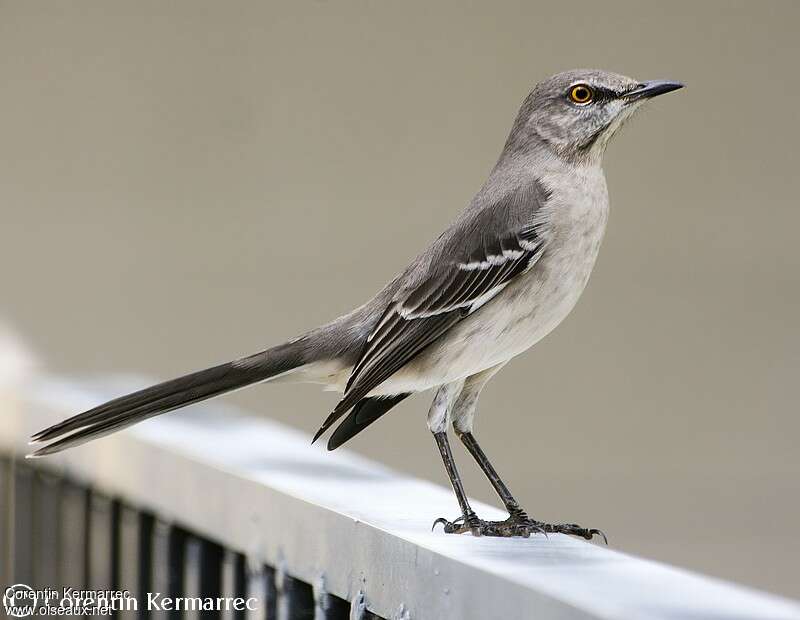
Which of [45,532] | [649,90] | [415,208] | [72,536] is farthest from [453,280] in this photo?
[415,208]

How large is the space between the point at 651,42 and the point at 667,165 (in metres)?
0.60

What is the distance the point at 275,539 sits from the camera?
1.73 metres

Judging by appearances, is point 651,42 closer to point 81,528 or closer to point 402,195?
point 402,195

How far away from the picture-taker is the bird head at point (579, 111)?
1.97 meters

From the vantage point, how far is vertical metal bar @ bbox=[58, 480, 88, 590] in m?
2.28

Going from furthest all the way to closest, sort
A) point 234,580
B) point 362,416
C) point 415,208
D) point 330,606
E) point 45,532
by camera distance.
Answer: point 415,208 → point 45,532 → point 362,416 → point 234,580 → point 330,606

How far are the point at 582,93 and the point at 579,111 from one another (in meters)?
0.03

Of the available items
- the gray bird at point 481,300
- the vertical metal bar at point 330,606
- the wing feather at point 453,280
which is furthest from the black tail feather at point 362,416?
the vertical metal bar at point 330,606

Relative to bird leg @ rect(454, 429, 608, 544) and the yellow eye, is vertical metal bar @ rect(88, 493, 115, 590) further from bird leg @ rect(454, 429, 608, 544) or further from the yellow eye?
the yellow eye

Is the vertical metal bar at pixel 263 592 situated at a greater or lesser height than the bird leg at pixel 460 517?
lesser

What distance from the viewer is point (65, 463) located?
245 cm

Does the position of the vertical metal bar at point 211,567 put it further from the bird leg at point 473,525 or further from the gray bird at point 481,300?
the bird leg at point 473,525

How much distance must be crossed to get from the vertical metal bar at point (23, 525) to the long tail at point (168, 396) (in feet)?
2.47

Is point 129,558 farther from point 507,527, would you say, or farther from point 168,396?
point 507,527
